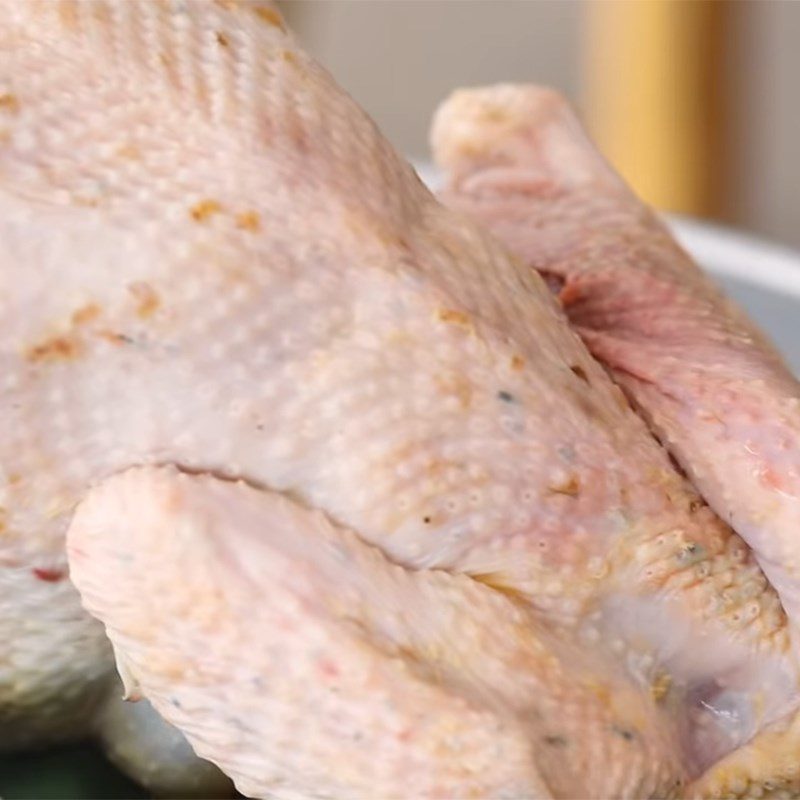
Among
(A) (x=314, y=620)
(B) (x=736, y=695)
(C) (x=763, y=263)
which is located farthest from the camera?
(C) (x=763, y=263)

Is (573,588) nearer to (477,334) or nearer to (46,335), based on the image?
(477,334)

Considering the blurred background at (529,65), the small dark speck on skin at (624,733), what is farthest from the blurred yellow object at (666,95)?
the small dark speck on skin at (624,733)

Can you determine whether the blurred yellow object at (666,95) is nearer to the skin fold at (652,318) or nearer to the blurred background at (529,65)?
the blurred background at (529,65)

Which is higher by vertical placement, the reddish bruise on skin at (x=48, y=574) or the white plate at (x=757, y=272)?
the white plate at (x=757, y=272)

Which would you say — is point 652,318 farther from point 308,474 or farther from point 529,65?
point 529,65

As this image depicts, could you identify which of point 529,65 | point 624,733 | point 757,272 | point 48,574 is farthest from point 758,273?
point 529,65

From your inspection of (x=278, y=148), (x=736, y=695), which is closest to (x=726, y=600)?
(x=736, y=695)
